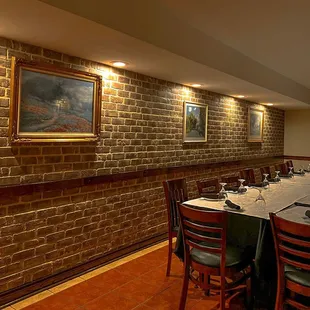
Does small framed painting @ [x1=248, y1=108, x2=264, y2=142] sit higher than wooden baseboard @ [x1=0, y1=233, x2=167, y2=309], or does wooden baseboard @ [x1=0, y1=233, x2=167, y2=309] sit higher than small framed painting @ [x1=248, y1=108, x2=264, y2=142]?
small framed painting @ [x1=248, y1=108, x2=264, y2=142]

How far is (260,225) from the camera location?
2391 millimetres

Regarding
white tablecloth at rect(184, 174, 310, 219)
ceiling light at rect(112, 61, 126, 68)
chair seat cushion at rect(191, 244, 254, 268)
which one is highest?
ceiling light at rect(112, 61, 126, 68)

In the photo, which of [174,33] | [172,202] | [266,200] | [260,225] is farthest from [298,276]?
[174,33]

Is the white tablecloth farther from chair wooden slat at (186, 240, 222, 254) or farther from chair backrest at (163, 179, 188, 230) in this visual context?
chair wooden slat at (186, 240, 222, 254)

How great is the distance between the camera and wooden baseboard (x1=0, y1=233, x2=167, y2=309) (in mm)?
2699

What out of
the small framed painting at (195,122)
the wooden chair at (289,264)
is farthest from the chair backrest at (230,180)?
the wooden chair at (289,264)

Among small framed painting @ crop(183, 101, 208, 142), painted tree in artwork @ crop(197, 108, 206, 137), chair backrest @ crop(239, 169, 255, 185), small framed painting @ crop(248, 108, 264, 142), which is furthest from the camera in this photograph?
small framed painting @ crop(248, 108, 264, 142)

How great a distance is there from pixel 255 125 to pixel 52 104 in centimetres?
494

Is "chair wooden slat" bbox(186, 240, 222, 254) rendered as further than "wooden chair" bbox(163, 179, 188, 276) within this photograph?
No

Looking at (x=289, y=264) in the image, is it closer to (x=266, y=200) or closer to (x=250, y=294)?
(x=250, y=294)

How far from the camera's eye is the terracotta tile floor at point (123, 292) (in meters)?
2.66

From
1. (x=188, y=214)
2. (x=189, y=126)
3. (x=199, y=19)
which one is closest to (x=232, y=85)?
(x=189, y=126)

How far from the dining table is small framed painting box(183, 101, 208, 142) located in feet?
5.43

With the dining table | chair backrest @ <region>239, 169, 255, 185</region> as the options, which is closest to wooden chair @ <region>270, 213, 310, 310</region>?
the dining table
